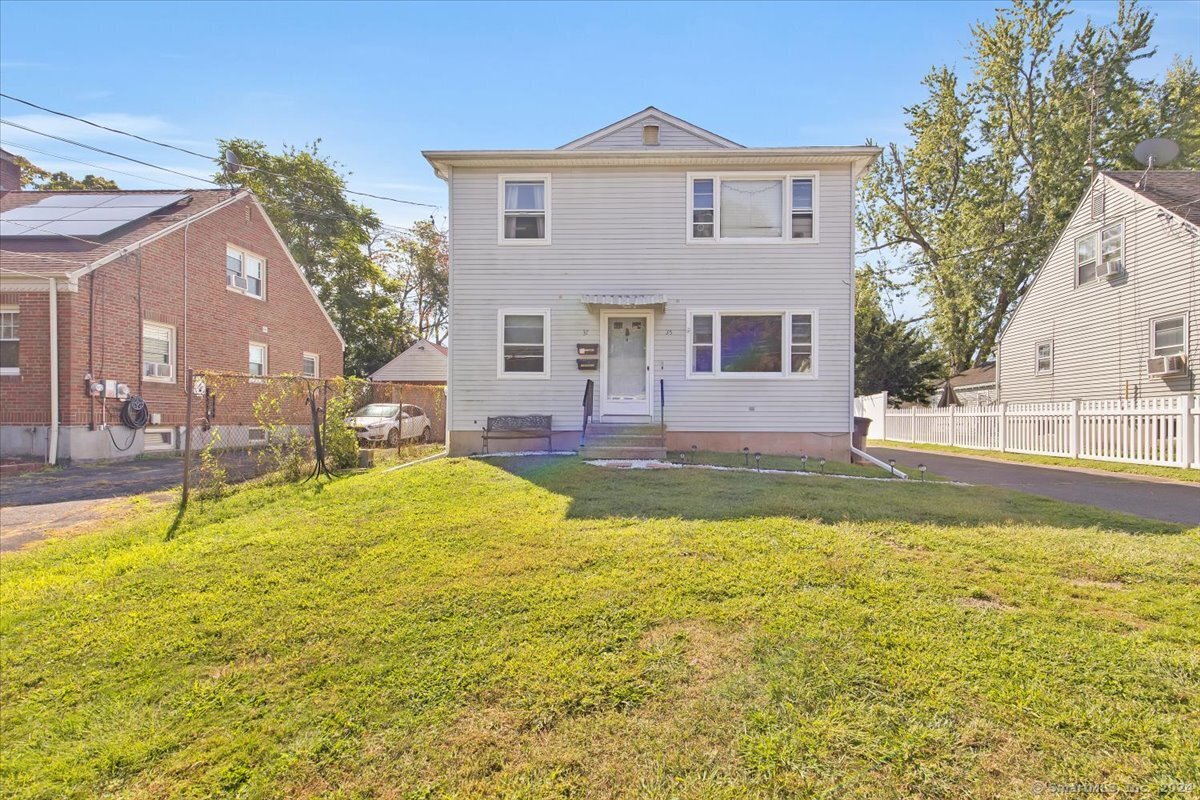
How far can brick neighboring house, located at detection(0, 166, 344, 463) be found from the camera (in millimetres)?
11172

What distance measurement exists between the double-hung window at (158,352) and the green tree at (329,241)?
13817mm

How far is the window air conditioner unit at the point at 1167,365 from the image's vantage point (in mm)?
13305

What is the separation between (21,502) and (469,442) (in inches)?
250

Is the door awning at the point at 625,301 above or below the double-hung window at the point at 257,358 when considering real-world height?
above

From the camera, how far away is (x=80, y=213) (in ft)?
45.9

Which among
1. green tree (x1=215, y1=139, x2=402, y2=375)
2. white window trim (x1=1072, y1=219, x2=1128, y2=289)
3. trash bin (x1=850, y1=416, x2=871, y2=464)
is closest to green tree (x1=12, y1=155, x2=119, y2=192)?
green tree (x1=215, y1=139, x2=402, y2=375)

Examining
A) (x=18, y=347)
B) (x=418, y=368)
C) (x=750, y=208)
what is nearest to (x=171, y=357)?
(x=18, y=347)

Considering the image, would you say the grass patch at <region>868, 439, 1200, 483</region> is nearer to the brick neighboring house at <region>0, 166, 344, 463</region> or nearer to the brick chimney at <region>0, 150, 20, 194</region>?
the brick neighboring house at <region>0, 166, 344, 463</region>

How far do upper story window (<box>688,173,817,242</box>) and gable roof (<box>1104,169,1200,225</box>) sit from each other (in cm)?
1039

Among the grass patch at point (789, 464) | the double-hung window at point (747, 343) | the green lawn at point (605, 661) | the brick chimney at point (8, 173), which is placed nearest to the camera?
the green lawn at point (605, 661)

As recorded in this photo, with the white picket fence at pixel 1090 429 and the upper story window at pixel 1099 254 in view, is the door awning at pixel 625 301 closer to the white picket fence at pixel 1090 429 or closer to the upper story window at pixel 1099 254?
the white picket fence at pixel 1090 429

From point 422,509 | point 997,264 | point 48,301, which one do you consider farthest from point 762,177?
point 997,264

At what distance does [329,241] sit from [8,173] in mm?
12812

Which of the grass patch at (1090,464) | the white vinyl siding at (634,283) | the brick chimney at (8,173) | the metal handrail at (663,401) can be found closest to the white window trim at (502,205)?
the white vinyl siding at (634,283)
